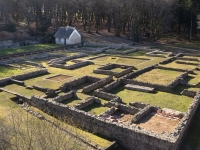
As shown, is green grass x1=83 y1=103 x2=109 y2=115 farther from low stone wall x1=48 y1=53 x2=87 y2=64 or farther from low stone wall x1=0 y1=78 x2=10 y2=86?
low stone wall x1=48 y1=53 x2=87 y2=64

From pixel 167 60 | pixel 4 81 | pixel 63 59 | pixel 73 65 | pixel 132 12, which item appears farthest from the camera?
pixel 132 12

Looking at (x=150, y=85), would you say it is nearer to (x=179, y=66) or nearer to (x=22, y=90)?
(x=179, y=66)

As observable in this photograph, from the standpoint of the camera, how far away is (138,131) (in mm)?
15750

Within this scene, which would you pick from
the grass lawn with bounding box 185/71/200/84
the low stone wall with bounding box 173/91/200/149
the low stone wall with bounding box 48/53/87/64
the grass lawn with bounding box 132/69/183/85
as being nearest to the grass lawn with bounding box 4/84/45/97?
the low stone wall with bounding box 48/53/87/64

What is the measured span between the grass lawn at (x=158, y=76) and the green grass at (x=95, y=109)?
876cm

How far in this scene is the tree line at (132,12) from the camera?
182ft

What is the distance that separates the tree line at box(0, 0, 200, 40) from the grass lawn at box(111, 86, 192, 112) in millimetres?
33040

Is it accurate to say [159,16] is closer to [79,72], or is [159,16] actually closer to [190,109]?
[79,72]

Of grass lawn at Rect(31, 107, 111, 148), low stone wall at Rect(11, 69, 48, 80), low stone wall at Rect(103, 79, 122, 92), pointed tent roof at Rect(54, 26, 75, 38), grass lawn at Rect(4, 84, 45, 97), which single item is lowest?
grass lawn at Rect(31, 107, 111, 148)

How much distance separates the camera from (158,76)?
29.9 metres

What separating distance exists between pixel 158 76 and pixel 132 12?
30.5 metres

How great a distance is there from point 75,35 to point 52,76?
22787 mm

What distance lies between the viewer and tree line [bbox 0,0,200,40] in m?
55.4

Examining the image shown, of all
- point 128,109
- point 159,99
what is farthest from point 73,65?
point 128,109
